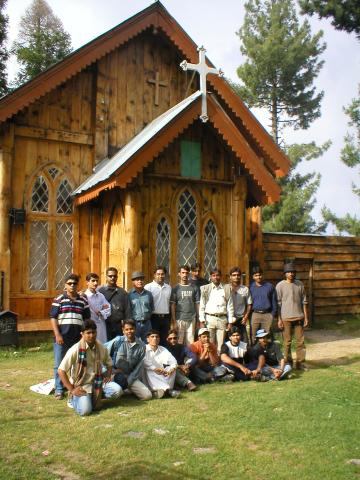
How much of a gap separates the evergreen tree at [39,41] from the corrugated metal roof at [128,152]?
16.7 m

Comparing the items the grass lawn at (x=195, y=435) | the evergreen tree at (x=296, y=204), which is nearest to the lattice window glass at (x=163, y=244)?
the grass lawn at (x=195, y=435)

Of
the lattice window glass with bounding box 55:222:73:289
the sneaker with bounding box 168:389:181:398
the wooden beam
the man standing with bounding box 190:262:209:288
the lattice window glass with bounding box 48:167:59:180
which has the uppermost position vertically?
the wooden beam

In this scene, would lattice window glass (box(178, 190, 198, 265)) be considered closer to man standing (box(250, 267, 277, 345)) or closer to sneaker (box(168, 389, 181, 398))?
man standing (box(250, 267, 277, 345))

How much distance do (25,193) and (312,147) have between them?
2066cm

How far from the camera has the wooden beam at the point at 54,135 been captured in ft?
39.8

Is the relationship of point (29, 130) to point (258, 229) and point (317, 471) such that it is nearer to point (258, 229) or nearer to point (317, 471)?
point (258, 229)

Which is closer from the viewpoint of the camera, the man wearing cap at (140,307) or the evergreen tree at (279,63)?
the man wearing cap at (140,307)

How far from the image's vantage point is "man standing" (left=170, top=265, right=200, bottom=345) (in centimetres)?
924

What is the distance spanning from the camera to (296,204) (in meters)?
28.5

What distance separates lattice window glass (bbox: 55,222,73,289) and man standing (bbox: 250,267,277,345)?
477 centimetres

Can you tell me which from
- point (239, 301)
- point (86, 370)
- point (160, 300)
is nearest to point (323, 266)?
point (239, 301)

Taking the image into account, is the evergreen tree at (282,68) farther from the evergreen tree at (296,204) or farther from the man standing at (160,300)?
the man standing at (160,300)

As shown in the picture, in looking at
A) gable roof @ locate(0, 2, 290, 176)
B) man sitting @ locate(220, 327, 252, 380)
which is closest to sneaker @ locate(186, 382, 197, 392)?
man sitting @ locate(220, 327, 252, 380)

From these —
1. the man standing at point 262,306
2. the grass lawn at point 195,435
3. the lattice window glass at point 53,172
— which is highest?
the lattice window glass at point 53,172
